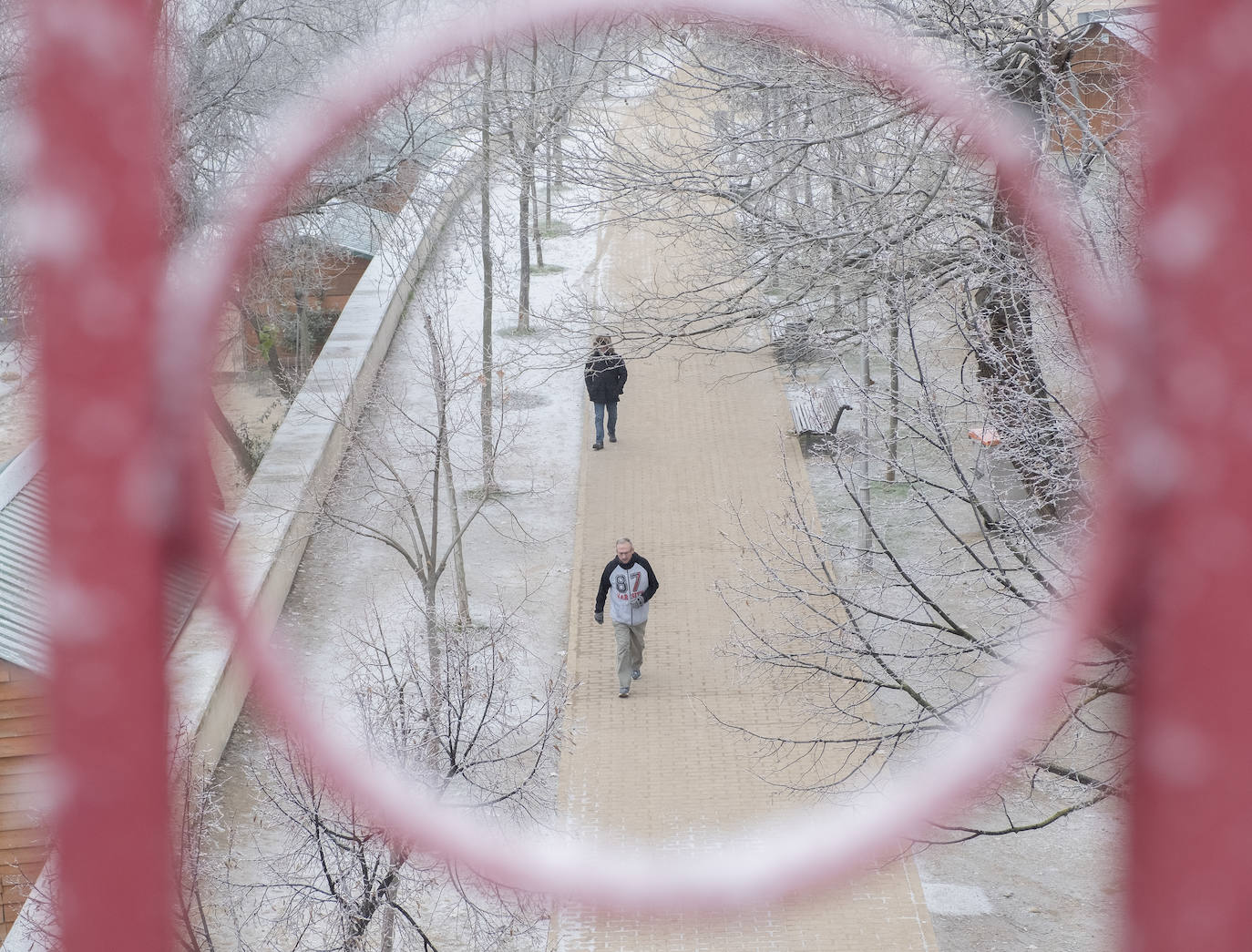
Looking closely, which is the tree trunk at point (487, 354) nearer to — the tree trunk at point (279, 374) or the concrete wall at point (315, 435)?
the concrete wall at point (315, 435)

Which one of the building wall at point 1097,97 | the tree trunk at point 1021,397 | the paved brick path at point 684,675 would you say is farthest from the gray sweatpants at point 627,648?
the building wall at point 1097,97

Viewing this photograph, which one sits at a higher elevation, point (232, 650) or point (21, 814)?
point (232, 650)

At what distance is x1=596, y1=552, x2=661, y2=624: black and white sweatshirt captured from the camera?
994 centimetres

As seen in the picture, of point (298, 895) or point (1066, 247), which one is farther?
point (298, 895)

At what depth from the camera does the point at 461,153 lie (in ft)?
43.6

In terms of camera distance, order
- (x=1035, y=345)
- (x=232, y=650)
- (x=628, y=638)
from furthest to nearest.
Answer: (x=628, y=638)
(x=1035, y=345)
(x=232, y=650)

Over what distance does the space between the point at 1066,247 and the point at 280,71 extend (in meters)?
13.3

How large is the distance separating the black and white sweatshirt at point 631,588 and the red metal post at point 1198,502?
933cm

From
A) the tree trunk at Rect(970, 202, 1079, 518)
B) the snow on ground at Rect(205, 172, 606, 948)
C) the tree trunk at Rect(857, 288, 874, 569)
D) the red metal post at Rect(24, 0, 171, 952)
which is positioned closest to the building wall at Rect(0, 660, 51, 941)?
the snow on ground at Rect(205, 172, 606, 948)

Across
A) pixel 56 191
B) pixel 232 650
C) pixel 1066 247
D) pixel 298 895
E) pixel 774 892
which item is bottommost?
pixel 298 895

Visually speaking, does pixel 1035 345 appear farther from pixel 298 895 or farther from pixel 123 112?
pixel 123 112

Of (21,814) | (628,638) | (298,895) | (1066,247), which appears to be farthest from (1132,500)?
(628,638)

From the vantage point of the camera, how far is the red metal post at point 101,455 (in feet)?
1.81

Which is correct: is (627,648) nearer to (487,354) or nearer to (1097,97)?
(487,354)
